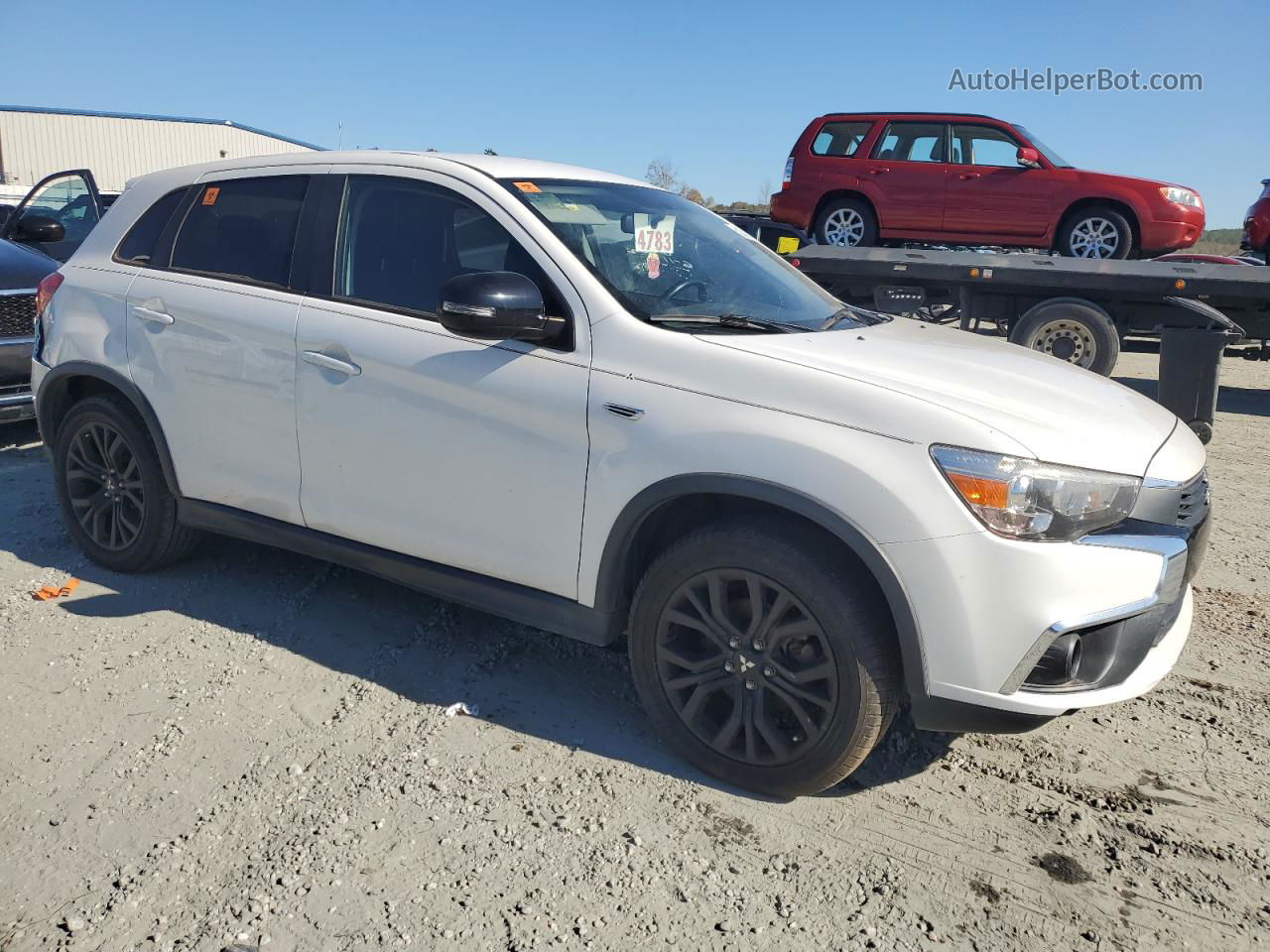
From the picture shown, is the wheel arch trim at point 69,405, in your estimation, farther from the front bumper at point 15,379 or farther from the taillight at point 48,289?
the front bumper at point 15,379

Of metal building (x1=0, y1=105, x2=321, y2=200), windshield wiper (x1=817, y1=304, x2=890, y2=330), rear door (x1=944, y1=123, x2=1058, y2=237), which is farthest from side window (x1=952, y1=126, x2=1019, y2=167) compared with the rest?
metal building (x1=0, y1=105, x2=321, y2=200)

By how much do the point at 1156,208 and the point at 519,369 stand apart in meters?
9.82

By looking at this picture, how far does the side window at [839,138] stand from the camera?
478 inches

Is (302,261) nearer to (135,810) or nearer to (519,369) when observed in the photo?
(519,369)

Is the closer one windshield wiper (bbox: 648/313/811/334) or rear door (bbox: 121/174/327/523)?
windshield wiper (bbox: 648/313/811/334)

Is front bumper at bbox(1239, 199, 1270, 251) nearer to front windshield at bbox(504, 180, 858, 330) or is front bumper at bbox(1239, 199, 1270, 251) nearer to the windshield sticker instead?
front windshield at bbox(504, 180, 858, 330)

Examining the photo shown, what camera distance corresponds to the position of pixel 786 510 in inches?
118

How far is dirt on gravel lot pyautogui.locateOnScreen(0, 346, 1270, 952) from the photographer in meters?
2.56

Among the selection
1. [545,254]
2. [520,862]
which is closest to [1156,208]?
[545,254]

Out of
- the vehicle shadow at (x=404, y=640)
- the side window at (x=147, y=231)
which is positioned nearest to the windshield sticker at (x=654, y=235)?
the vehicle shadow at (x=404, y=640)

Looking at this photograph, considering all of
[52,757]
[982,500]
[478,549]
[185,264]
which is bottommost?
[52,757]

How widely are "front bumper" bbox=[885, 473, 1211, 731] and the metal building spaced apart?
5002 centimetres

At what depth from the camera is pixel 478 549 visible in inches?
138

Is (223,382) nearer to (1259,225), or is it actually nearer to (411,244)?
(411,244)
